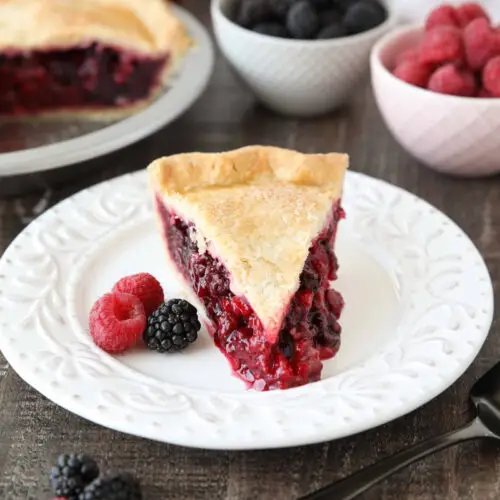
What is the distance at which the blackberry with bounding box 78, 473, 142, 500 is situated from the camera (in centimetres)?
143

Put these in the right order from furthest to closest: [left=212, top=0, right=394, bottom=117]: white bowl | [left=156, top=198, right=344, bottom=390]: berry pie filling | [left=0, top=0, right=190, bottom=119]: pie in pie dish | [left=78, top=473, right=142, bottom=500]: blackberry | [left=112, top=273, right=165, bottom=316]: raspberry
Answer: [left=0, top=0, right=190, bottom=119]: pie in pie dish < [left=212, top=0, right=394, bottom=117]: white bowl < [left=112, top=273, right=165, bottom=316]: raspberry < [left=156, top=198, right=344, bottom=390]: berry pie filling < [left=78, top=473, right=142, bottom=500]: blackberry

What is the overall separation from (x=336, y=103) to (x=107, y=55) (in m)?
0.86

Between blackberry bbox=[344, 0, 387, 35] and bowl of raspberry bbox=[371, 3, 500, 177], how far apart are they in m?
0.17

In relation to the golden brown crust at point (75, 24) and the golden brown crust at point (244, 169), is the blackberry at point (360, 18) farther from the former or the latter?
the golden brown crust at point (244, 169)

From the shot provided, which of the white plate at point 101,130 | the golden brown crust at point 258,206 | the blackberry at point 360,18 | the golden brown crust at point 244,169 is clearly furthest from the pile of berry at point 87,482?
the blackberry at point 360,18

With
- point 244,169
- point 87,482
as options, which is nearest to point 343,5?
point 244,169

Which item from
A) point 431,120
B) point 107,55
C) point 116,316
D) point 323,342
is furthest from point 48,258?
point 107,55

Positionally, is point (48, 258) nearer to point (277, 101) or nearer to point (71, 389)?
point (71, 389)

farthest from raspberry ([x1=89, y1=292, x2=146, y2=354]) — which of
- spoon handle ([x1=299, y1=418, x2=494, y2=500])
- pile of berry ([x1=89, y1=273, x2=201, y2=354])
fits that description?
spoon handle ([x1=299, y1=418, x2=494, y2=500])

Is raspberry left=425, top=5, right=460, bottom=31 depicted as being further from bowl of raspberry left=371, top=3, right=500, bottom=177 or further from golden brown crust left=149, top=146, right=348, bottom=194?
golden brown crust left=149, top=146, right=348, bottom=194

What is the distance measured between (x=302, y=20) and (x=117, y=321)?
128 centimetres

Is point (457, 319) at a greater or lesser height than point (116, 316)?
greater

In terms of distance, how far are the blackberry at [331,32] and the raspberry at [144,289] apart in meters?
1.10

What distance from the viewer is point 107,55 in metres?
3.14
